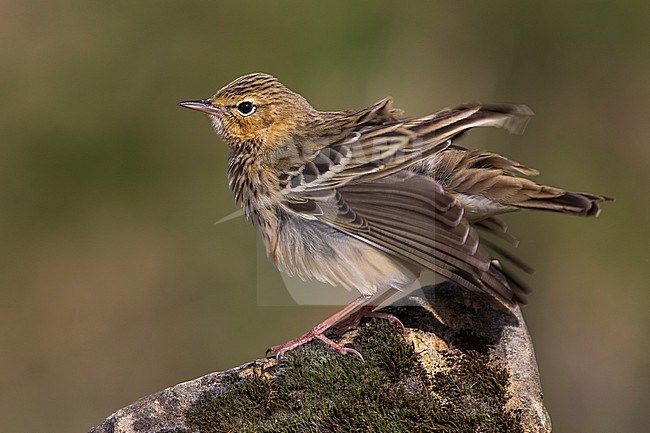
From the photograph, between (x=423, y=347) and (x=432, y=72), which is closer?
(x=423, y=347)

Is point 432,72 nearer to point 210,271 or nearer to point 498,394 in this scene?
point 210,271

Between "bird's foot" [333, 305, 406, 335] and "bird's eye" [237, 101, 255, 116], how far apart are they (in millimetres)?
1630

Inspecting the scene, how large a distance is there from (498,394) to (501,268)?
137cm

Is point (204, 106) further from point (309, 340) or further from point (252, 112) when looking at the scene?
point (309, 340)

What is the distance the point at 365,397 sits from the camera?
5.64m

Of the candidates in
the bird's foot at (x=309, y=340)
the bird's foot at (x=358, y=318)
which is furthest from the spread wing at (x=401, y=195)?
the bird's foot at (x=309, y=340)

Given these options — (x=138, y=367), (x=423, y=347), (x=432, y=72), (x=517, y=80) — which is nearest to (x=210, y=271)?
(x=138, y=367)

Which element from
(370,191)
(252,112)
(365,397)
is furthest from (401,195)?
(252,112)

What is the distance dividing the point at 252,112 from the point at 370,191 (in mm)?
1183

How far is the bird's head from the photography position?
22.3 ft

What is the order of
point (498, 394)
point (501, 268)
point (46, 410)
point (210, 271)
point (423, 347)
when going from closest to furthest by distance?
point (498, 394), point (423, 347), point (501, 268), point (46, 410), point (210, 271)

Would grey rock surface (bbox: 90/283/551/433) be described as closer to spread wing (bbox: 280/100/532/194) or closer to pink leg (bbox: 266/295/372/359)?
pink leg (bbox: 266/295/372/359)

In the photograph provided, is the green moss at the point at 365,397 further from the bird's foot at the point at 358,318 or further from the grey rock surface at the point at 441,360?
the bird's foot at the point at 358,318

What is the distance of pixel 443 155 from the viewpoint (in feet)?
20.7
